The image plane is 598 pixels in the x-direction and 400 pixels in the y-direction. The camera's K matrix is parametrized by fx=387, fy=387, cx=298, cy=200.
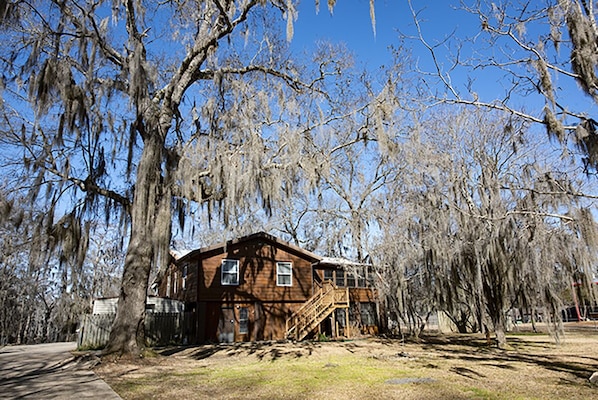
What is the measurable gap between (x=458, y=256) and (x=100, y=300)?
1692cm

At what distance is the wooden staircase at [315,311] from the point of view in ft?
60.3

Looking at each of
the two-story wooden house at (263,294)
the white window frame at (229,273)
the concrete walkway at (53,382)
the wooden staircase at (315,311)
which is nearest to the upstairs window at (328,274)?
the two-story wooden house at (263,294)

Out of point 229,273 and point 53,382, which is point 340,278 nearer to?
point 229,273

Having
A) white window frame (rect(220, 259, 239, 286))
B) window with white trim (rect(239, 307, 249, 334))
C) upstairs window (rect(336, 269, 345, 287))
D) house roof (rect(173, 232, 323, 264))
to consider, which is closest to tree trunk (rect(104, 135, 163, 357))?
house roof (rect(173, 232, 323, 264))

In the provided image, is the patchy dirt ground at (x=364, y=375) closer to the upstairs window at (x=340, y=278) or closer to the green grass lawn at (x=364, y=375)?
the green grass lawn at (x=364, y=375)

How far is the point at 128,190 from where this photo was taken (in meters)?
12.5

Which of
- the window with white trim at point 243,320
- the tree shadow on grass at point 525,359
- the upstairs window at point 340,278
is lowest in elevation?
the tree shadow on grass at point 525,359

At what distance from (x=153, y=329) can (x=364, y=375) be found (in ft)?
37.8

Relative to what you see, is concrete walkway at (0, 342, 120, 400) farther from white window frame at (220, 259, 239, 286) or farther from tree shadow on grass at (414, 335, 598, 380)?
white window frame at (220, 259, 239, 286)

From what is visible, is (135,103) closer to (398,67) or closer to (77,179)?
(77,179)

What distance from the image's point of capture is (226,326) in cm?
1825

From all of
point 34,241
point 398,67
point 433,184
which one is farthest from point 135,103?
point 433,184

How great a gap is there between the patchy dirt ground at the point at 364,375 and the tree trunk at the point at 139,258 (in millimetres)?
746

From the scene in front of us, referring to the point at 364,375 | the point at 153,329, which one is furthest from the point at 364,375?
the point at 153,329
